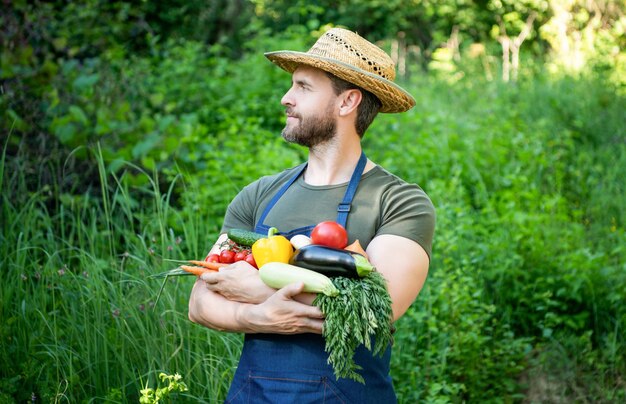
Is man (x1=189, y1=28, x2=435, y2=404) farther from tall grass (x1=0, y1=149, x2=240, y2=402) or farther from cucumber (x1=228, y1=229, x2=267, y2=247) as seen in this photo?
tall grass (x1=0, y1=149, x2=240, y2=402)

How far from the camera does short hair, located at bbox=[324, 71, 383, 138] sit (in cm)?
272

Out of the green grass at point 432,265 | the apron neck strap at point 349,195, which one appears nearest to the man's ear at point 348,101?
the apron neck strap at point 349,195

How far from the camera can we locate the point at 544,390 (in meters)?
4.46

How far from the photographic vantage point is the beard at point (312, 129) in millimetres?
2662

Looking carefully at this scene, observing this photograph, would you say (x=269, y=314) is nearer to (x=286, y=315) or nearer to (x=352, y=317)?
(x=286, y=315)

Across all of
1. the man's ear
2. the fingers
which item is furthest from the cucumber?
the man's ear

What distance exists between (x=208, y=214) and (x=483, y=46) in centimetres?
822

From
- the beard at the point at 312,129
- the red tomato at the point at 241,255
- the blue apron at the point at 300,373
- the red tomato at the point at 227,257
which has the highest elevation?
the beard at the point at 312,129

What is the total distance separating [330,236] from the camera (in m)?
2.27

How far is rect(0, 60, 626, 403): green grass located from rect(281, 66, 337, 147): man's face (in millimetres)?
1005

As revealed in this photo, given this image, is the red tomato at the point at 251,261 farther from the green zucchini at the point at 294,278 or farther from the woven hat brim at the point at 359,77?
the woven hat brim at the point at 359,77

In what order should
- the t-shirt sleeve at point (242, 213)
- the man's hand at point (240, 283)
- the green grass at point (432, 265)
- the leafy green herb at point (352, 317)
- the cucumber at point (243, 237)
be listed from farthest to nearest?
the green grass at point (432, 265)
the t-shirt sleeve at point (242, 213)
the cucumber at point (243, 237)
the man's hand at point (240, 283)
the leafy green herb at point (352, 317)

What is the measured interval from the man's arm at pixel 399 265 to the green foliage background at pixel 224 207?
1.27m

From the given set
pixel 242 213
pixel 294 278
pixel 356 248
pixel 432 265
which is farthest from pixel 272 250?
pixel 432 265
